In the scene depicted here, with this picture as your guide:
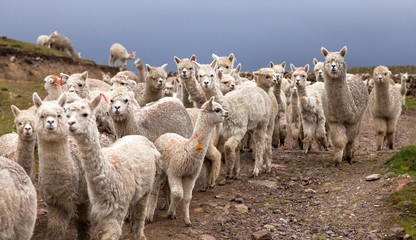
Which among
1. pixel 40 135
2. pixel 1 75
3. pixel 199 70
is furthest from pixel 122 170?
pixel 1 75

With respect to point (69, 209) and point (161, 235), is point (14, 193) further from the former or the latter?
point (161, 235)

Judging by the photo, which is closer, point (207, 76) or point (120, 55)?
point (207, 76)

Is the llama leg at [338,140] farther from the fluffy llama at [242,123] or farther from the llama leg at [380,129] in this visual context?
the llama leg at [380,129]

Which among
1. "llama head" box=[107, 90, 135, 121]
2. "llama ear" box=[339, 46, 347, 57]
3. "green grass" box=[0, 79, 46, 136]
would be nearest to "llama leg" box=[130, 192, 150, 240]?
"llama head" box=[107, 90, 135, 121]

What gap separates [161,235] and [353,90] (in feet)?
21.9

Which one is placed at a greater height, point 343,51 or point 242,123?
point 343,51

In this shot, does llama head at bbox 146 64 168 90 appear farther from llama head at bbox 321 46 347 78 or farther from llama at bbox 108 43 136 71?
llama at bbox 108 43 136 71

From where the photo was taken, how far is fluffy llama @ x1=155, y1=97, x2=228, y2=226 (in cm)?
838

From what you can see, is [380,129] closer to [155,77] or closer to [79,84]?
[155,77]

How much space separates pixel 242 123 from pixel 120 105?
2.94 metres

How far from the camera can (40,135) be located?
6.55 metres

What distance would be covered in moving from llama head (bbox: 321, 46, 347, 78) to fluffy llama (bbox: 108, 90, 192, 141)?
138 inches

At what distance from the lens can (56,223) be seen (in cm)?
704

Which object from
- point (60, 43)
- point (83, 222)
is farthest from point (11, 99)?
point (60, 43)
